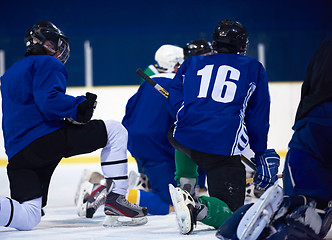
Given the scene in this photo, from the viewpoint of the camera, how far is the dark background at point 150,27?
265 inches

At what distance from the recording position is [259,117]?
2.51 metres

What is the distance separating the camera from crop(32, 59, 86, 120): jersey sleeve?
251 centimetres

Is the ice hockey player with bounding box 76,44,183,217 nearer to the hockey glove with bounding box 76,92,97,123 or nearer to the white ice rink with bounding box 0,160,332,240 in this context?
the white ice rink with bounding box 0,160,332,240

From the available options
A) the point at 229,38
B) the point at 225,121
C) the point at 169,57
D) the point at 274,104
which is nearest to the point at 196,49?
the point at 169,57

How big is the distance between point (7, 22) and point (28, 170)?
4.69 meters

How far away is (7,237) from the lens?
2334 mm

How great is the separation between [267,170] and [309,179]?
1.87ft

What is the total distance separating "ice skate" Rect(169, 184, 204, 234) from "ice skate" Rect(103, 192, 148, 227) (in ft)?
1.43

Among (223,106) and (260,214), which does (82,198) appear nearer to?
(223,106)

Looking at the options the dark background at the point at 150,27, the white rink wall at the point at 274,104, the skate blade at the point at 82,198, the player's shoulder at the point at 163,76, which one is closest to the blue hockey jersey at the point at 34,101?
the skate blade at the point at 82,198

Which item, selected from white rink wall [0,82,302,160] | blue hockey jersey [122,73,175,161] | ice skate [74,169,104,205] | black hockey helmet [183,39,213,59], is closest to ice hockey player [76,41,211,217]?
blue hockey jersey [122,73,175,161]

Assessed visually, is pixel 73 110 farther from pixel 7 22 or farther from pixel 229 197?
pixel 7 22

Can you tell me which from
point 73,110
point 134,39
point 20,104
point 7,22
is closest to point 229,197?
point 73,110

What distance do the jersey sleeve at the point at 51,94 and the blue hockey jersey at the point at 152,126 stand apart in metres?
0.79
